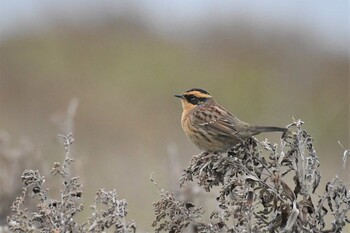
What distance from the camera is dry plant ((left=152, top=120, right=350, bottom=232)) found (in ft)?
13.3

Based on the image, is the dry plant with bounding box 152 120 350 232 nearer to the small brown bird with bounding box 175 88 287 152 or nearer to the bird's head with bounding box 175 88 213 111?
the small brown bird with bounding box 175 88 287 152

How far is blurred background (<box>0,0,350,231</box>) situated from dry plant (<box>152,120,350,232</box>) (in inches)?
290

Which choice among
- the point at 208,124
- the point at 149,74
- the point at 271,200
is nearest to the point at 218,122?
the point at 208,124

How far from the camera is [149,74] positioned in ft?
63.0

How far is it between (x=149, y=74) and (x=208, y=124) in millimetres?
12552

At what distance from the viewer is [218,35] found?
21453mm

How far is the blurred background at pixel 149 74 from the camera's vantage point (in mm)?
14609

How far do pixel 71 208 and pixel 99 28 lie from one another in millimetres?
17744

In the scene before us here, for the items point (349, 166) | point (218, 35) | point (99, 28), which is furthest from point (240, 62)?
point (349, 166)

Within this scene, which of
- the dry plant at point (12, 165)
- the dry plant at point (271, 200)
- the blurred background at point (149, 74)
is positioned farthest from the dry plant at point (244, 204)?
the blurred background at point (149, 74)

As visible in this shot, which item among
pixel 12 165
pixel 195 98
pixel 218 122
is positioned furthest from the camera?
pixel 195 98

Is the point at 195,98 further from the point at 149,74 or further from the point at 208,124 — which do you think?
the point at 149,74

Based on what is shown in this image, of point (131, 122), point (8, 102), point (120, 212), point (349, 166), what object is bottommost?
point (120, 212)

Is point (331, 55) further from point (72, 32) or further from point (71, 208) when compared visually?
point (71, 208)
